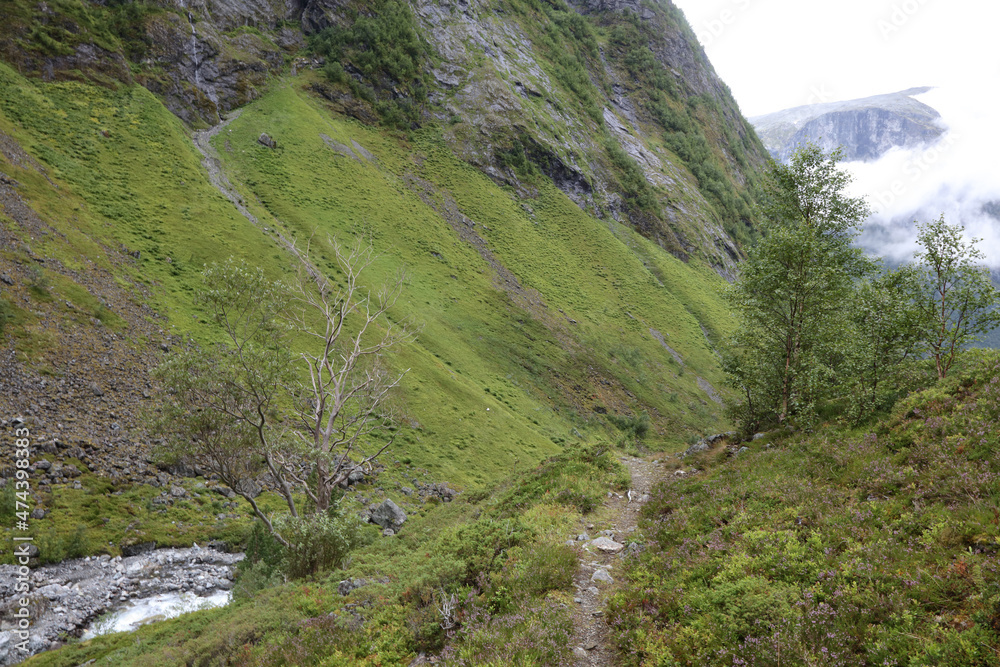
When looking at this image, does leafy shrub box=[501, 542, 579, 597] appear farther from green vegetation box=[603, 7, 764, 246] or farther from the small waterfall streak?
green vegetation box=[603, 7, 764, 246]

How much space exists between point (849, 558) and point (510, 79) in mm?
115231

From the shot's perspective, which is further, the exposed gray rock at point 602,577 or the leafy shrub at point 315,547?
the leafy shrub at point 315,547


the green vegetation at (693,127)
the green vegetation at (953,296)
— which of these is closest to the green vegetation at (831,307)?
the green vegetation at (953,296)

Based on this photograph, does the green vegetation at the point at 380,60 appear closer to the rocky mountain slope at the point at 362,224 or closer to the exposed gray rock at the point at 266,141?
the rocky mountain slope at the point at 362,224

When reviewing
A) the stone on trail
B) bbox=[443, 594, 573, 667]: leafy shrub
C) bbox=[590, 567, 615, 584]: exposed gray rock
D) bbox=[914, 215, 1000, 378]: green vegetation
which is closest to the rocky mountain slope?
the stone on trail

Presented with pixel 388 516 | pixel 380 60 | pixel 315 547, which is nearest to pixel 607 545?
pixel 315 547

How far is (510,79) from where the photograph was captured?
103 meters

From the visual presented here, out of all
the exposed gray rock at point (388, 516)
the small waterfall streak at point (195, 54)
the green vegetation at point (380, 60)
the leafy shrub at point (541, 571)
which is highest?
the green vegetation at point (380, 60)

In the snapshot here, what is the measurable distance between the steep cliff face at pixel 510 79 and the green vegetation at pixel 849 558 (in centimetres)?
7616

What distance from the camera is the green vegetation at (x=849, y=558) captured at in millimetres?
5199

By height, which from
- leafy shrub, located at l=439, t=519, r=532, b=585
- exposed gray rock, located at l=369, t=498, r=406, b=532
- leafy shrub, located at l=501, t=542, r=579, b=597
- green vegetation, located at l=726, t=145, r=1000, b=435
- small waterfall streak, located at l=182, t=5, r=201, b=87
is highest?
small waterfall streak, located at l=182, t=5, r=201, b=87

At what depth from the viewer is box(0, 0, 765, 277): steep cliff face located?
2472 inches

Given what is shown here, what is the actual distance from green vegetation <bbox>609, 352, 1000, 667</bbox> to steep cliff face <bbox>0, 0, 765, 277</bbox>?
2999 inches

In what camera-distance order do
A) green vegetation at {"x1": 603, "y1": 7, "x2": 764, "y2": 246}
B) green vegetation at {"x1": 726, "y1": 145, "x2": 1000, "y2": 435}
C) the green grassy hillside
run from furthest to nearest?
green vegetation at {"x1": 603, "y1": 7, "x2": 764, "y2": 246}, the green grassy hillside, green vegetation at {"x1": 726, "y1": 145, "x2": 1000, "y2": 435}
